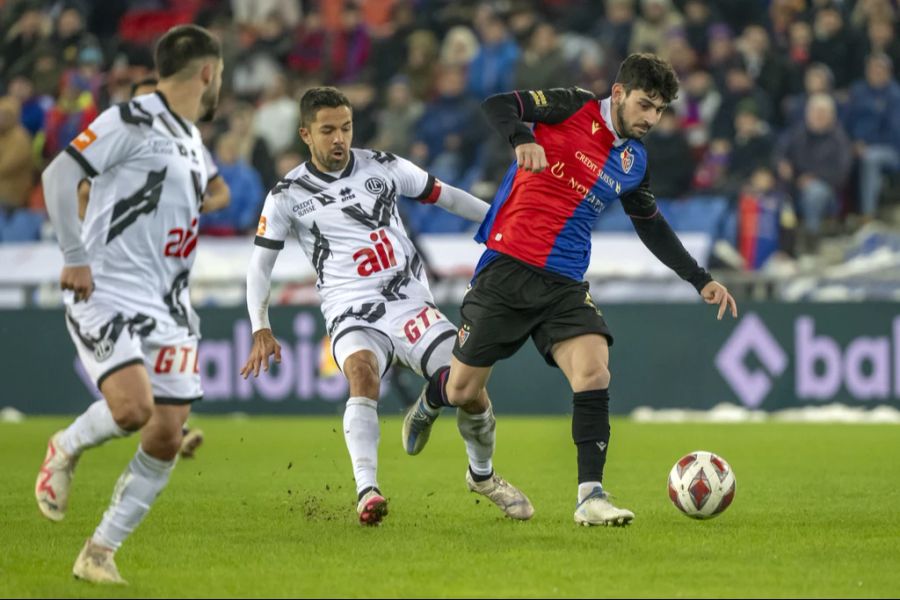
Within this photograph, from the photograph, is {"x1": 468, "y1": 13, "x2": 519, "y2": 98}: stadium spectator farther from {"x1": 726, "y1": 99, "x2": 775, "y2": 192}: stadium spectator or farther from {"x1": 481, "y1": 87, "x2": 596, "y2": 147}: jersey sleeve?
{"x1": 481, "y1": 87, "x2": 596, "y2": 147}: jersey sleeve

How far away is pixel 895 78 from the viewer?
18516 mm

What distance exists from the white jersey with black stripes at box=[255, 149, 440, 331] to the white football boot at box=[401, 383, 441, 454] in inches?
23.4

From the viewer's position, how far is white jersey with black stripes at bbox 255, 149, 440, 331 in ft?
28.0

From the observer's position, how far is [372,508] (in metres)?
7.79

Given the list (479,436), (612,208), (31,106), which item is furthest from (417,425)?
(31,106)

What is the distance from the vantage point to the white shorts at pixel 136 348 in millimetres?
6148

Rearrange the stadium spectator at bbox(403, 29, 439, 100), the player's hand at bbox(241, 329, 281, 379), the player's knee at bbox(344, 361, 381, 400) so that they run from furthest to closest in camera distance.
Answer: the stadium spectator at bbox(403, 29, 439, 100), the player's knee at bbox(344, 361, 381, 400), the player's hand at bbox(241, 329, 281, 379)

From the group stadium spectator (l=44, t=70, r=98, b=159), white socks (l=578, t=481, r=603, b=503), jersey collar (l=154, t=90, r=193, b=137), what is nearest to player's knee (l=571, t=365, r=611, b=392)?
white socks (l=578, t=481, r=603, b=503)

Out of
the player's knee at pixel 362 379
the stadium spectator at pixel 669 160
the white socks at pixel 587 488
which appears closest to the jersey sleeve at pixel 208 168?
the player's knee at pixel 362 379

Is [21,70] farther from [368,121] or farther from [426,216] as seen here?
[426,216]

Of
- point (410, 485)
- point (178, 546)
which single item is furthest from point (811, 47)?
point (178, 546)

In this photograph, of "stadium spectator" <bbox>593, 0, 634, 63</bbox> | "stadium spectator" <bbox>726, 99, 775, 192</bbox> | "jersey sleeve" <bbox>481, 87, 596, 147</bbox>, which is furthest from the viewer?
"stadium spectator" <bbox>593, 0, 634, 63</bbox>

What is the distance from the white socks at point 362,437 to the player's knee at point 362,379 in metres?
0.04

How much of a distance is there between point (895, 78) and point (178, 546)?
43.9 ft
